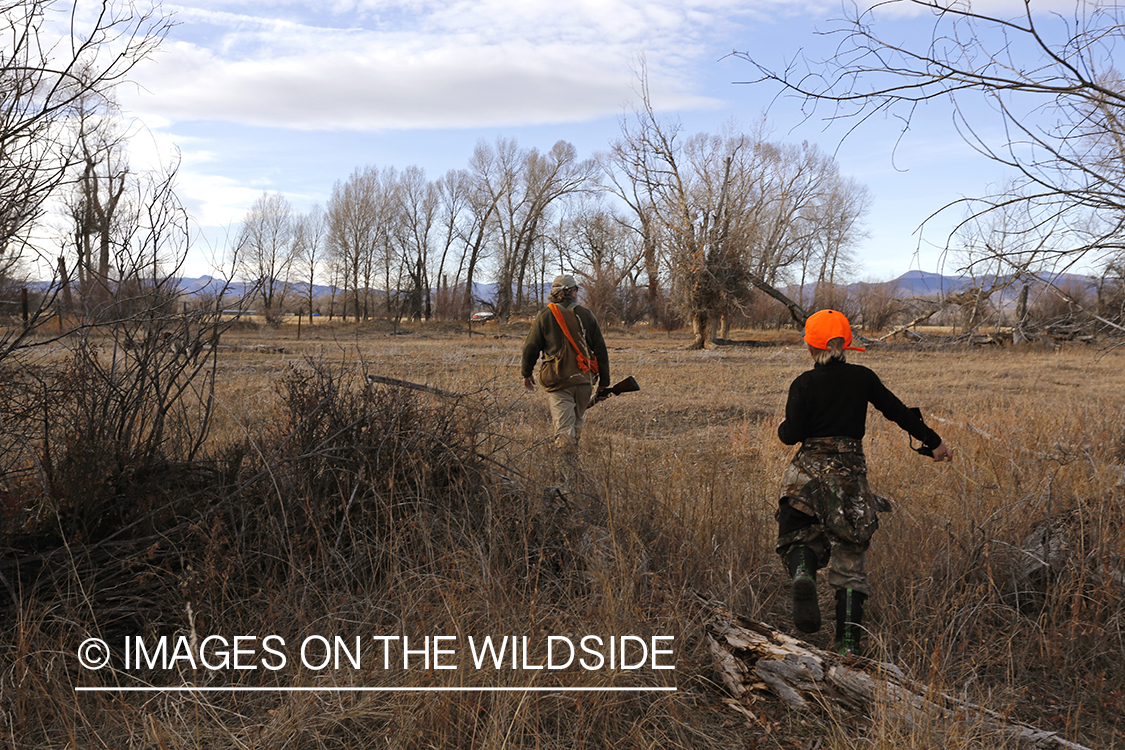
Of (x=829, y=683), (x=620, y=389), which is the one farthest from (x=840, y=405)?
(x=620, y=389)

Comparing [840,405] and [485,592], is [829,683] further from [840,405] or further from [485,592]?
[485,592]

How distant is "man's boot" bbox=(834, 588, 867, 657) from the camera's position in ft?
10.9

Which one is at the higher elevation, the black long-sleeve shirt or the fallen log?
the black long-sleeve shirt

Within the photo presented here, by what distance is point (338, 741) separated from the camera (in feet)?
8.37

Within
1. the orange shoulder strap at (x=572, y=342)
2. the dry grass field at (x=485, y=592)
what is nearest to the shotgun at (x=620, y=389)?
the orange shoulder strap at (x=572, y=342)

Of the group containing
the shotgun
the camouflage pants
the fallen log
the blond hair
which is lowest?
the fallen log

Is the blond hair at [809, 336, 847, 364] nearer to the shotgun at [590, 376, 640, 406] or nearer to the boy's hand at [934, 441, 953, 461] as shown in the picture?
the boy's hand at [934, 441, 953, 461]

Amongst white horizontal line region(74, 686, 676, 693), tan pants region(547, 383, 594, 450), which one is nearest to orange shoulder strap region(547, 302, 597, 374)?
tan pants region(547, 383, 594, 450)

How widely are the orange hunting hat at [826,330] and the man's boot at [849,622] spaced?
1.22 m

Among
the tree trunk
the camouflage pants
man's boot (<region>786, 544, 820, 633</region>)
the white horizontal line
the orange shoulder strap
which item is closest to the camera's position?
the white horizontal line

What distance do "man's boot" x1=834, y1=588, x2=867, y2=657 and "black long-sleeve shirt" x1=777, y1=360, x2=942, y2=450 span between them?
78 centimetres

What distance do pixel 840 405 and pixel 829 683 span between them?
1.35 m

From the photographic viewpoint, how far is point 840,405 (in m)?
3.60

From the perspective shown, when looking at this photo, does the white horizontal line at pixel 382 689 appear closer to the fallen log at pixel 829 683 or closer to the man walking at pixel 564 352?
the fallen log at pixel 829 683
